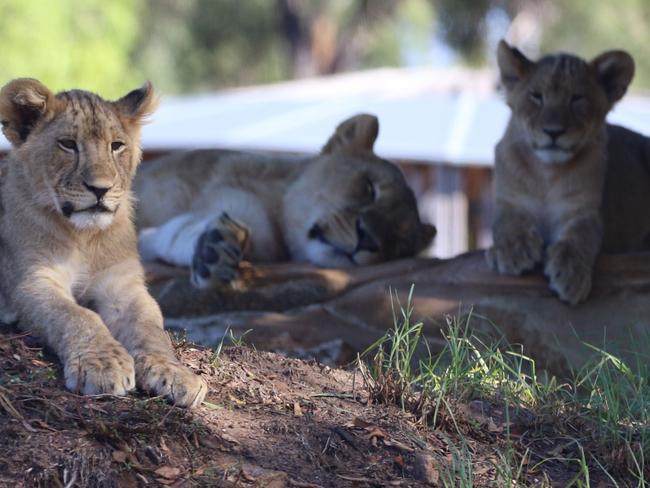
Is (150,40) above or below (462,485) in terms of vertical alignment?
below

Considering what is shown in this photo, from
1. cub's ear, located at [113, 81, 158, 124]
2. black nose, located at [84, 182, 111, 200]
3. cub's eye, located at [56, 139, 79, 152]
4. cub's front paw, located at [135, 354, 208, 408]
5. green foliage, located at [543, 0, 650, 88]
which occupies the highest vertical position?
cub's ear, located at [113, 81, 158, 124]

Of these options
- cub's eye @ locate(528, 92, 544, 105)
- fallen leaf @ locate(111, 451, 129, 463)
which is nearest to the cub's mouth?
fallen leaf @ locate(111, 451, 129, 463)

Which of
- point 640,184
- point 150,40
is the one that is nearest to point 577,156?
point 640,184

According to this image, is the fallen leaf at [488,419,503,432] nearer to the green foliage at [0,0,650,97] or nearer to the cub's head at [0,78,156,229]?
the cub's head at [0,78,156,229]

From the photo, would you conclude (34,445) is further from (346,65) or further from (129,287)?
(346,65)

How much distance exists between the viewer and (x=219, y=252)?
518 centimetres

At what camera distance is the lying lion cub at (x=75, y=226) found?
11.5 feet

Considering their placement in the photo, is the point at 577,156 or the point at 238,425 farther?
the point at 577,156

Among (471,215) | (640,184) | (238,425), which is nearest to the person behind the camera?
(238,425)

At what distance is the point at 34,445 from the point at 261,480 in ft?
1.93

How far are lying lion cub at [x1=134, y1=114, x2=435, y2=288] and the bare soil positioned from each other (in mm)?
2260

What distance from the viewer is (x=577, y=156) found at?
566 centimetres

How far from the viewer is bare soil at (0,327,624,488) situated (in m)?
2.87

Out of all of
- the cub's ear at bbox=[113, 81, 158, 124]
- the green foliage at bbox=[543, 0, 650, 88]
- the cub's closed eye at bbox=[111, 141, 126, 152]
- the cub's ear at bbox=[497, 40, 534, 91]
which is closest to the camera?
the cub's closed eye at bbox=[111, 141, 126, 152]
